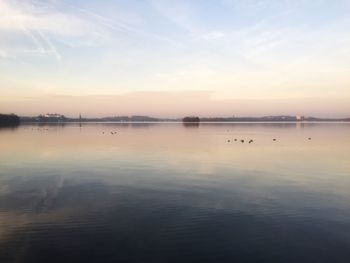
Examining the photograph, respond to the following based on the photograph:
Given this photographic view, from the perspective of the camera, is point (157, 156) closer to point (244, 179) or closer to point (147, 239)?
point (244, 179)

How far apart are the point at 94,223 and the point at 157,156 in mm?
24159

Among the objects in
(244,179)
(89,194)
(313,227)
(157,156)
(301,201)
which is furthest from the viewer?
(157,156)

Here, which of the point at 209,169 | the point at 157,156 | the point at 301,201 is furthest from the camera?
the point at 157,156

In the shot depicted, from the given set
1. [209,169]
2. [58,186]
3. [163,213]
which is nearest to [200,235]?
[163,213]

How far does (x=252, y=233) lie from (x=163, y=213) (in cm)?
431

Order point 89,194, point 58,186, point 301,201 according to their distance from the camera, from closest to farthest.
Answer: point 301,201
point 89,194
point 58,186

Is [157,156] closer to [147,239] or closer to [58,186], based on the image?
[58,186]

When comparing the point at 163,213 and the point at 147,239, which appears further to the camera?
the point at 163,213

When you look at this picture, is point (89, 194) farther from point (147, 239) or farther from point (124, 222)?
point (147, 239)

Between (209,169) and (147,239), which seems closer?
(147,239)

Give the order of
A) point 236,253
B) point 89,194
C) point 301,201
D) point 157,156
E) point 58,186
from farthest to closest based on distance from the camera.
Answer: point 157,156
point 58,186
point 89,194
point 301,201
point 236,253

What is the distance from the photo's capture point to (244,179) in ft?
83.3

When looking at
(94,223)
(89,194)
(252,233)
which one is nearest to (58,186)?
(89,194)

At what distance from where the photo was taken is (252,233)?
1377cm
